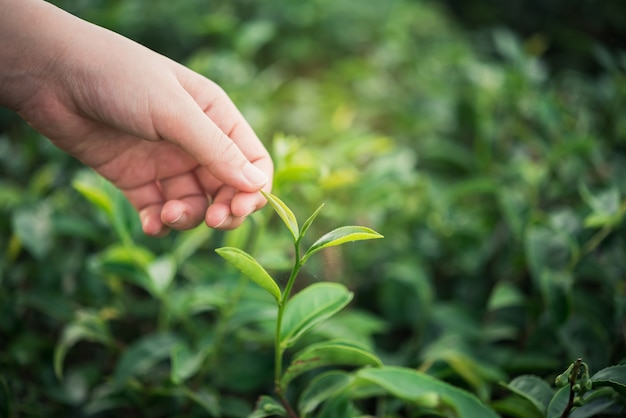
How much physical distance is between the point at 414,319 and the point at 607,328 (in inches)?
18.1

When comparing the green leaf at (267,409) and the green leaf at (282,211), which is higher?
the green leaf at (282,211)

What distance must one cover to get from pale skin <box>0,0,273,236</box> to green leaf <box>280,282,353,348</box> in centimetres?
19

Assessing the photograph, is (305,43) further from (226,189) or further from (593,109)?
(226,189)

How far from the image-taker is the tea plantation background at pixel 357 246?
1.13 m

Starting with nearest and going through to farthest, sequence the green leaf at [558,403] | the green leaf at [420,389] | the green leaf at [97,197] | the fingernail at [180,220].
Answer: the green leaf at [420,389] < the green leaf at [558,403] < the fingernail at [180,220] < the green leaf at [97,197]

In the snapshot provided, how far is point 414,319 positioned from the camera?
1372 millimetres

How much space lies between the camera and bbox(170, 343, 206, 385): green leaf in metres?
0.96

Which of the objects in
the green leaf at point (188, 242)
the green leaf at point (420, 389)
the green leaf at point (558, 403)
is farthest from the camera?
the green leaf at point (188, 242)

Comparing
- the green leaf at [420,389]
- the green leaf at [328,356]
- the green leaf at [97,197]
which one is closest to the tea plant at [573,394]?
the green leaf at [420,389]

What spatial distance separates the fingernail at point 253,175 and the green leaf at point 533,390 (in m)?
0.55

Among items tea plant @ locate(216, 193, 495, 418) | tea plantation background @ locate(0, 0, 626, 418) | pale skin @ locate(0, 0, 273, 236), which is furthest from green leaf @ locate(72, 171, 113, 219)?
tea plant @ locate(216, 193, 495, 418)

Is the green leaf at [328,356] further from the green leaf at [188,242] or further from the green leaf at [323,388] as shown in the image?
the green leaf at [188,242]

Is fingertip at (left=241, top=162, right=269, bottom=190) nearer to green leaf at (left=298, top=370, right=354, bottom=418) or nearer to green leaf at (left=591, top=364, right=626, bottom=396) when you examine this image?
green leaf at (left=298, top=370, right=354, bottom=418)

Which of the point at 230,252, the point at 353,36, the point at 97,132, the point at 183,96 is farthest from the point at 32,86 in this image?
the point at 353,36
